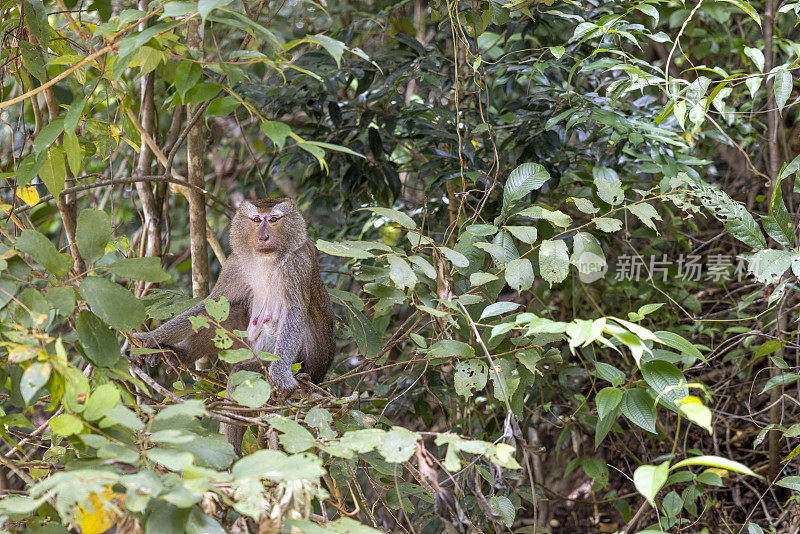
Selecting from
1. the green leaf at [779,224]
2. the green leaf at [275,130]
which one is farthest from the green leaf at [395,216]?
the green leaf at [779,224]

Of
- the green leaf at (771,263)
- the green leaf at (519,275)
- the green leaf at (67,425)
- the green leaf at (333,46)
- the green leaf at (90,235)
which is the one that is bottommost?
the green leaf at (771,263)

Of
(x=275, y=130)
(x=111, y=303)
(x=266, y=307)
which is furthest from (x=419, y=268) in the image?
(x=266, y=307)

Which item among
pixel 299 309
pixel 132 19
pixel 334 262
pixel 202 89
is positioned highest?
pixel 132 19

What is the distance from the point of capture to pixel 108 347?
1914 mm

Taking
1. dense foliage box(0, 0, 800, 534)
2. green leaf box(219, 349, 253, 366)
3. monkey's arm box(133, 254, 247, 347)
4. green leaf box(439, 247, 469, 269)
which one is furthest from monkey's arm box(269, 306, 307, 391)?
green leaf box(439, 247, 469, 269)

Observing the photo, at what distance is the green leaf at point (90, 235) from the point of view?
1.88 m

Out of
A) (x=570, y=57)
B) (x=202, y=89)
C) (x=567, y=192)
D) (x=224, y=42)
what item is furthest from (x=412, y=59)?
(x=224, y=42)

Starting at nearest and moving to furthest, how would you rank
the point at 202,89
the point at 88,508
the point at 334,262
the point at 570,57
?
the point at 88,508
the point at 202,89
the point at 570,57
the point at 334,262

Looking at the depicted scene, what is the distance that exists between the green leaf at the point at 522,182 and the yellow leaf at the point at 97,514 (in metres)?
1.67

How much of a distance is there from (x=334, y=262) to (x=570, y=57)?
198cm

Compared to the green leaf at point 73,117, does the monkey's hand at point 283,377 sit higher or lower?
lower

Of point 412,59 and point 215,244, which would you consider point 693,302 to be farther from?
point 215,244

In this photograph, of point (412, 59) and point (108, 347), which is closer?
point (108, 347)

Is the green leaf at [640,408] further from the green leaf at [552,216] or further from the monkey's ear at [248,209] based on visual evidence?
the monkey's ear at [248,209]
